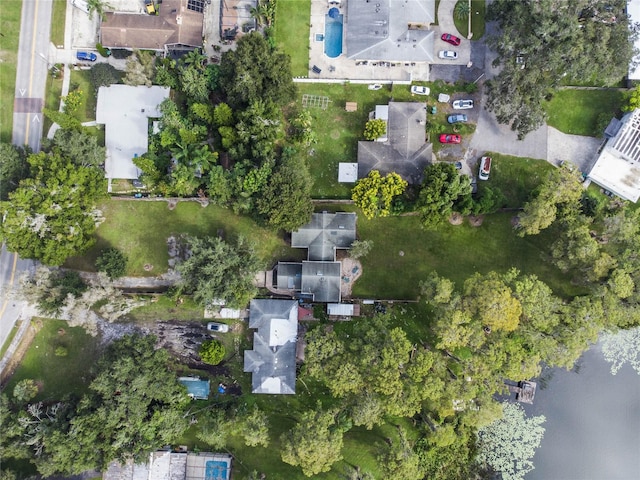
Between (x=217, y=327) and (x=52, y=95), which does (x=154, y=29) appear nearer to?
(x=52, y=95)

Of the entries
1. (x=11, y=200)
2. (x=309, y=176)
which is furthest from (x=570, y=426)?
(x=11, y=200)

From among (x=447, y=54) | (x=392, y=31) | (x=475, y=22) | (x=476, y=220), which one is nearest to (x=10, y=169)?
(x=392, y=31)

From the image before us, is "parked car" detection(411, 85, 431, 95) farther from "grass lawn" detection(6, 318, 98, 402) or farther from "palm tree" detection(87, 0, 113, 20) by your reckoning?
"grass lawn" detection(6, 318, 98, 402)

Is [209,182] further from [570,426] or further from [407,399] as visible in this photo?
[570,426]

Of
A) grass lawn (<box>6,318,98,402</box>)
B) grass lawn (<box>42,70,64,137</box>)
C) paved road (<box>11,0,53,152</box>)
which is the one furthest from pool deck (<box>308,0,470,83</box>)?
grass lawn (<box>6,318,98,402</box>)

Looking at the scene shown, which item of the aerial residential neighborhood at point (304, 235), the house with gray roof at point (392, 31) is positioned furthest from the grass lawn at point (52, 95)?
the house with gray roof at point (392, 31)

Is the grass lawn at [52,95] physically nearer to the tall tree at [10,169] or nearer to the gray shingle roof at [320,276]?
the tall tree at [10,169]

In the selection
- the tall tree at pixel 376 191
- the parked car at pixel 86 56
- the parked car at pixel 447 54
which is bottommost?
the tall tree at pixel 376 191

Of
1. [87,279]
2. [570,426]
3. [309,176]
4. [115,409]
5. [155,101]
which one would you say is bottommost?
[570,426]
